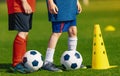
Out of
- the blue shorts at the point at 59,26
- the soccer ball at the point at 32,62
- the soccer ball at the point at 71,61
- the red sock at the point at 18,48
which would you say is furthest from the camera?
the blue shorts at the point at 59,26

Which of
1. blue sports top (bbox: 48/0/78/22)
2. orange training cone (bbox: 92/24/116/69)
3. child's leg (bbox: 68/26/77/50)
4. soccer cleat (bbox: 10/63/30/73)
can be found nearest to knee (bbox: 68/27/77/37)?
child's leg (bbox: 68/26/77/50)

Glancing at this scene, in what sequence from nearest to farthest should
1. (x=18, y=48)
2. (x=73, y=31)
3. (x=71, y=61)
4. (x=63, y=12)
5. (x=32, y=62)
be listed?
1. (x=32, y=62)
2. (x=71, y=61)
3. (x=18, y=48)
4. (x=63, y=12)
5. (x=73, y=31)

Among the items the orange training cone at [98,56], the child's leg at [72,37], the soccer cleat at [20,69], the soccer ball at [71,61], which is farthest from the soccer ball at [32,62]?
the orange training cone at [98,56]

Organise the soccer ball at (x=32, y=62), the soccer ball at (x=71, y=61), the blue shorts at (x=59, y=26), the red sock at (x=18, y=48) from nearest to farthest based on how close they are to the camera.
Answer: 1. the soccer ball at (x=32, y=62)
2. the soccer ball at (x=71, y=61)
3. the red sock at (x=18, y=48)
4. the blue shorts at (x=59, y=26)

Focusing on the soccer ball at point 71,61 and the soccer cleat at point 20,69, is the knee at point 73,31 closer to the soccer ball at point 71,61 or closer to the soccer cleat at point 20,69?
the soccer ball at point 71,61

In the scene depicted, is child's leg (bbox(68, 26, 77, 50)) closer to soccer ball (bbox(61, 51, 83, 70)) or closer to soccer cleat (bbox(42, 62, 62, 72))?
soccer ball (bbox(61, 51, 83, 70))

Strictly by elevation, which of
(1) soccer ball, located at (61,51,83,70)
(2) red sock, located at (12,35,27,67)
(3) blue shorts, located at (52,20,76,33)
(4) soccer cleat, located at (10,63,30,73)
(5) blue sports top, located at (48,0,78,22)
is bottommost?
(4) soccer cleat, located at (10,63,30,73)

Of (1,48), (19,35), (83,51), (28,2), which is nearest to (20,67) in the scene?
(19,35)

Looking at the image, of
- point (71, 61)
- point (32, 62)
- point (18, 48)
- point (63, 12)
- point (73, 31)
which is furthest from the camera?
point (73, 31)

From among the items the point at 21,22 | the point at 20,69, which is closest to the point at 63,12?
the point at 21,22

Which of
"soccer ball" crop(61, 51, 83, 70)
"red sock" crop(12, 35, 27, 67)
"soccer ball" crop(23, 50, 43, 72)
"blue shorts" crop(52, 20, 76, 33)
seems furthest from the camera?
"blue shorts" crop(52, 20, 76, 33)

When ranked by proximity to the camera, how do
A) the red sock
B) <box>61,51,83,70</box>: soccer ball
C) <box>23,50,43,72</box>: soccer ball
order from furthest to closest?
1. the red sock
2. <box>61,51,83,70</box>: soccer ball
3. <box>23,50,43,72</box>: soccer ball

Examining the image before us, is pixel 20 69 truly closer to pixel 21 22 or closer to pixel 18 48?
pixel 18 48

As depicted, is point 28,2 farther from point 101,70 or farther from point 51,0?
point 101,70
